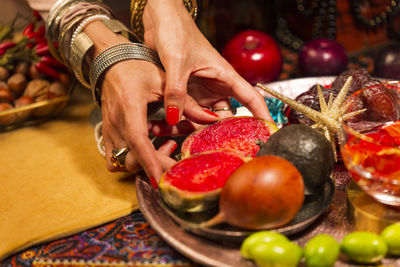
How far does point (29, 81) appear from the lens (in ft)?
A: 4.58

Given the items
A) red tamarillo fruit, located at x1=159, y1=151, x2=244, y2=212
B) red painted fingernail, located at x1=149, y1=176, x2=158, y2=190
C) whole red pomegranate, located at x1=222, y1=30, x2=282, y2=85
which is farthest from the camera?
whole red pomegranate, located at x1=222, y1=30, x2=282, y2=85

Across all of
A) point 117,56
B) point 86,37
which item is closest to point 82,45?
point 86,37

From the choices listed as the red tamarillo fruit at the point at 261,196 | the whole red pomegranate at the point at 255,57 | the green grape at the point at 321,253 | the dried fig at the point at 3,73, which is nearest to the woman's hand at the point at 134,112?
the red tamarillo fruit at the point at 261,196

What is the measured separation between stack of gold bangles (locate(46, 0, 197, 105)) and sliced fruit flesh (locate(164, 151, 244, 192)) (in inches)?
13.5

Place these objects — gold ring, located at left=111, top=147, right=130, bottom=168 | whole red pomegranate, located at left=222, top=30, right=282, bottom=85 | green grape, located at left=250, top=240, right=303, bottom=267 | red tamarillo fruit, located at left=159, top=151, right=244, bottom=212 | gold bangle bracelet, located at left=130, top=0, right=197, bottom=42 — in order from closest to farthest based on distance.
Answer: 1. green grape, located at left=250, top=240, right=303, bottom=267
2. red tamarillo fruit, located at left=159, top=151, right=244, bottom=212
3. gold ring, located at left=111, top=147, right=130, bottom=168
4. gold bangle bracelet, located at left=130, top=0, right=197, bottom=42
5. whole red pomegranate, located at left=222, top=30, right=282, bottom=85

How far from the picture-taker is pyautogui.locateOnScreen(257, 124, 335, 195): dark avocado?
769 millimetres

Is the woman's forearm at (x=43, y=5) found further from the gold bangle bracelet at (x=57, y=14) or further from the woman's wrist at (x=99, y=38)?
the woman's wrist at (x=99, y=38)

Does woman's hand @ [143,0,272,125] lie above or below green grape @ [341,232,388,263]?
above

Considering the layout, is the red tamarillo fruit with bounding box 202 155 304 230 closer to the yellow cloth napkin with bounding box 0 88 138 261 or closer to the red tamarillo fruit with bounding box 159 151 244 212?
the red tamarillo fruit with bounding box 159 151 244 212

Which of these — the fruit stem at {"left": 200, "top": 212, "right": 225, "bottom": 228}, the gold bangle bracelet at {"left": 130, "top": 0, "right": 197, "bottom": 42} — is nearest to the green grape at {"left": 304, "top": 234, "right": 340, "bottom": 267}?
the fruit stem at {"left": 200, "top": 212, "right": 225, "bottom": 228}

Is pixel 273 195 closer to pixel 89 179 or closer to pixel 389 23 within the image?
pixel 89 179

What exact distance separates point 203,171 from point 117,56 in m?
0.40

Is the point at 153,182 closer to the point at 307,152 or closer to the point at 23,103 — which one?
the point at 307,152

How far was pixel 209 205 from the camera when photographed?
0.74 metres
